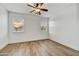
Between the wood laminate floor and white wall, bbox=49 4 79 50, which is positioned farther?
white wall, bbox=49 4 79 50

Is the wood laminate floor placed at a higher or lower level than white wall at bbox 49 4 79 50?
lower

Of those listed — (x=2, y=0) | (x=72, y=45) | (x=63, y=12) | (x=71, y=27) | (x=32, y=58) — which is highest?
(x=63, y=12)

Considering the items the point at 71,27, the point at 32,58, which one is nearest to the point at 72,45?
the point at 71,27

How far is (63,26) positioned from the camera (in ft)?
12.0

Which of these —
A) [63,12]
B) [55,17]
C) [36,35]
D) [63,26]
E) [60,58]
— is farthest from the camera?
[36,35]

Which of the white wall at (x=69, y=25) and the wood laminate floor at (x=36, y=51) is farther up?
the white wall at (x=69, y=25)

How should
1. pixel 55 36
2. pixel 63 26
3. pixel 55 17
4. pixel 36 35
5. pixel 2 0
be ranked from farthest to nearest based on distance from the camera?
pixel 36 35 < pixel 55 36 < pixel 63 26 < pixel 55 17 < pixel 2 0

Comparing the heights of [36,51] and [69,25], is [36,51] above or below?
below

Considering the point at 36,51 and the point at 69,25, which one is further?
the point at 69,25

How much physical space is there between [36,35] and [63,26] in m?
1.75

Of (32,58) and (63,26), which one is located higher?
(63,26)

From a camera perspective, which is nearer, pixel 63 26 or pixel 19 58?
pixel 19 58

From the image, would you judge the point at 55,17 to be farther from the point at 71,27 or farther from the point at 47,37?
the point at 47,37

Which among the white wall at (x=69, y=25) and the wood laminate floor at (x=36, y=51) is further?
the white wall at (x=69, y=25)
